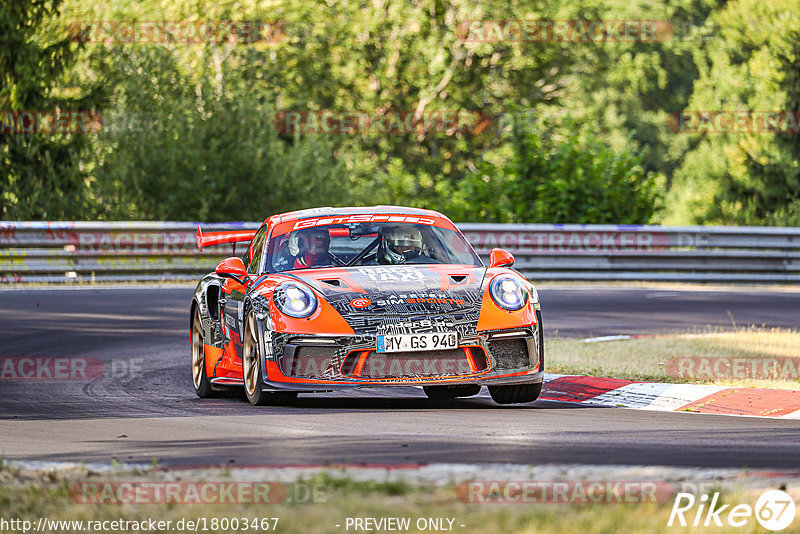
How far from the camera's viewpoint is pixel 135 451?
6922 millimetres

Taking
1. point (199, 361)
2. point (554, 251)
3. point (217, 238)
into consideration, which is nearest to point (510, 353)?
point (199, 361)

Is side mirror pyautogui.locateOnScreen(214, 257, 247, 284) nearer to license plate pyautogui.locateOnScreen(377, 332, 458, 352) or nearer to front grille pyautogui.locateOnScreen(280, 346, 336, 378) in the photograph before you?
front grille pyautogui.locateOnScreen(280, 346, 336, 378)

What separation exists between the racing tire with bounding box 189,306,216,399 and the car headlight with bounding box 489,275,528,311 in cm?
250

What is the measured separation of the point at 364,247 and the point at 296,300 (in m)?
1.13

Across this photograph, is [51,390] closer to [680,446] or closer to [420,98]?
[680,446]

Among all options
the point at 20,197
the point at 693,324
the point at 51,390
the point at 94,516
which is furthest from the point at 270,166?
the point at 94,516

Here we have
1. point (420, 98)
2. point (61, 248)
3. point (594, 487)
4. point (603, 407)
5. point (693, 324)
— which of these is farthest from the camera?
point (420, 98)

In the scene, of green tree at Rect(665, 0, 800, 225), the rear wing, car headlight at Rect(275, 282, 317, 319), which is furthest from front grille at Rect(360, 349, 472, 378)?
green tree at Rect(665, 0, 800, 225)

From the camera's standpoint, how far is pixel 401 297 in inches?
344

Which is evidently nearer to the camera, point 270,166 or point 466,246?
point 466,246

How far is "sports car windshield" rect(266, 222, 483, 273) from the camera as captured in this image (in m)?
9.65

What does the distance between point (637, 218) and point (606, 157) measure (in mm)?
1473

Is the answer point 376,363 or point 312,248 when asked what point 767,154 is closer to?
point 312,248

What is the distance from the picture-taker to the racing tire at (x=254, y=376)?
29.6 ft
